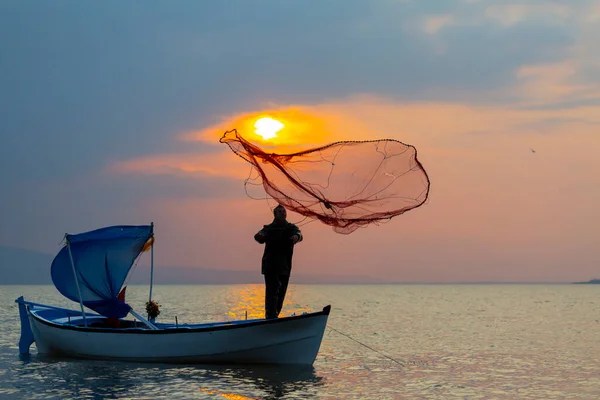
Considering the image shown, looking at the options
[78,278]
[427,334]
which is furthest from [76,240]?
[427,334]

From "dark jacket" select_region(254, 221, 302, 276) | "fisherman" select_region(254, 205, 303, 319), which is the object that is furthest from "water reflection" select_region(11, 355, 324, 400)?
"dark jacket" select_region(254, 221, 302, 276)

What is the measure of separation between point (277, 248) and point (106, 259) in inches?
228

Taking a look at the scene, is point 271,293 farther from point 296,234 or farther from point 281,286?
point 296,234

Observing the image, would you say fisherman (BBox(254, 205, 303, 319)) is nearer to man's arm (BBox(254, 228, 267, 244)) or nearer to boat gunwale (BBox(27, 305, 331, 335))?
man's arm (BBox(254, 228, 267, 244))

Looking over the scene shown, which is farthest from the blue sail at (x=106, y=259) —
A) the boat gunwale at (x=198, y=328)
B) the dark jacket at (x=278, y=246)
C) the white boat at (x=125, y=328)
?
Result: the dark jacket at (x=278, y=246)

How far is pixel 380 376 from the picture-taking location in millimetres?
22422

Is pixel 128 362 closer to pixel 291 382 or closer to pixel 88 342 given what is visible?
pixel 88 342

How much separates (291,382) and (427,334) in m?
26.0

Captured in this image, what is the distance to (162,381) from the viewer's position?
19609 millimetres

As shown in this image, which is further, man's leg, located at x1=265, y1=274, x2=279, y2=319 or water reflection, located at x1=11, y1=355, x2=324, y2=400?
man's leg, located at x1=265, y1=274, x2=279, y2=319

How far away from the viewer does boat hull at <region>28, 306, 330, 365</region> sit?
1941 centimetres

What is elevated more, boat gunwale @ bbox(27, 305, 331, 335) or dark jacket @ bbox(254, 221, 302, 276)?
dark jacket @ bbox(254, 221, 302, 276)

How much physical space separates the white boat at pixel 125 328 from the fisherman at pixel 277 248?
965 mm

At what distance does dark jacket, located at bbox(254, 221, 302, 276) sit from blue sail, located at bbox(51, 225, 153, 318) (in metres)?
4.61
